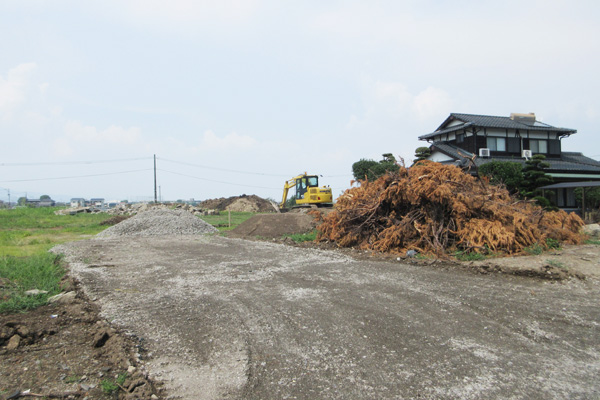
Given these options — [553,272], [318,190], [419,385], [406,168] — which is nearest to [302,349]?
[419,385]

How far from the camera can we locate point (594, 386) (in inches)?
133

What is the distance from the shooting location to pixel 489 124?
26.7 m

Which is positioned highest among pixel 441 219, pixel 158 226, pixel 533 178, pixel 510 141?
pixel 510 141

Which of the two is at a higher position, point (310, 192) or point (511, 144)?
point (511, 144)

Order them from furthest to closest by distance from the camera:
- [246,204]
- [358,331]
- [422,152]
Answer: [246,204]
[422,152]
[358,331]

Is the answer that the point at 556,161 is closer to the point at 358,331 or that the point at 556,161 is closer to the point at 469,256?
the point at 469,256

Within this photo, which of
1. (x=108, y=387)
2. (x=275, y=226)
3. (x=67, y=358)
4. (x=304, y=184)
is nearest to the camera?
(x=108, y=387)

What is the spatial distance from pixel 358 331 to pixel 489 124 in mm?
25995

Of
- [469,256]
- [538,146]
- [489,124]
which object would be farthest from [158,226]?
[538,146]

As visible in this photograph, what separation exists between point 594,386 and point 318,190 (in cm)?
2370

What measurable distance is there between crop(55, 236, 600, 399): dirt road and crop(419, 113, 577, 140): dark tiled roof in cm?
2160

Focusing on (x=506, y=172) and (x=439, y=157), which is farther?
(x=439, y=157)

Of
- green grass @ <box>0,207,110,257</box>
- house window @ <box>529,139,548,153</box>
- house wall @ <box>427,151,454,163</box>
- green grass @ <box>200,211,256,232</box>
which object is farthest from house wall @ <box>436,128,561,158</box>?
green grass @ <box>0,207,110,257</box>

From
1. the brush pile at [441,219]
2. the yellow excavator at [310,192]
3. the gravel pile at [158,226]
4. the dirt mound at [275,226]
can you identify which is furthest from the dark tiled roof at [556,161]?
the gravel pile at [158,226]
